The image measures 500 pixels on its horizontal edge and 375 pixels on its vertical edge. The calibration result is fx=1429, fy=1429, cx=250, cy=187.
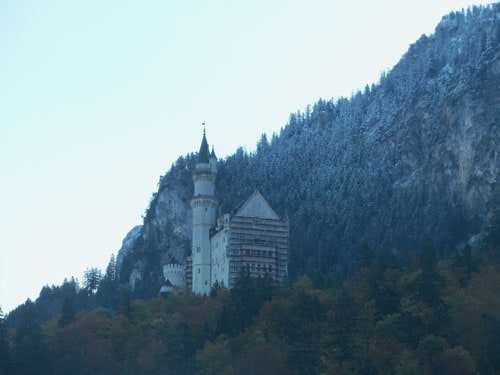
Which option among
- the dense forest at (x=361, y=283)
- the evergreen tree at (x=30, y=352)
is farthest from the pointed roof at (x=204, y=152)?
the evergreen tree at (x=30, y=352)

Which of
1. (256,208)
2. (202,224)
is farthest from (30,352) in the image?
(256,208)

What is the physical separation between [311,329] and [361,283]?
10580 mm

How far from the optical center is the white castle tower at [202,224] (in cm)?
14412

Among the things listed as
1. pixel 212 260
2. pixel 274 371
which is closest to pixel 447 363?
pixel 274 371

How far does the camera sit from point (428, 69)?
639 feet

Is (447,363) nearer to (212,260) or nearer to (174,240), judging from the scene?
(212,260)

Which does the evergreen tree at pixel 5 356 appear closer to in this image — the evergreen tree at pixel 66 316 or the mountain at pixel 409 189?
the evergreen tree at pixel 66 316

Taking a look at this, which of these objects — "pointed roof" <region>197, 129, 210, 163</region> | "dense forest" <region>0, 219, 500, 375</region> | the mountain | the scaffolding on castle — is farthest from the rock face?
"dense forest" <region>0, 219, 500, 375</region>

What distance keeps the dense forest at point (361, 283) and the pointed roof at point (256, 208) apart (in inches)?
346

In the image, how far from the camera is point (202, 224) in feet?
478

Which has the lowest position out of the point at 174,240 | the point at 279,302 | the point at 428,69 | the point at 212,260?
the point at 279,302

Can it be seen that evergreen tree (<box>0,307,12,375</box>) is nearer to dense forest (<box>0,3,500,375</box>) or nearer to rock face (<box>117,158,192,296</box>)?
dense forest (<box>0,3,500,375</box>)

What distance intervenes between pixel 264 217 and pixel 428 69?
5702cm

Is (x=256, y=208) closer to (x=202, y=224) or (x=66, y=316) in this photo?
(x=202, y=224)
